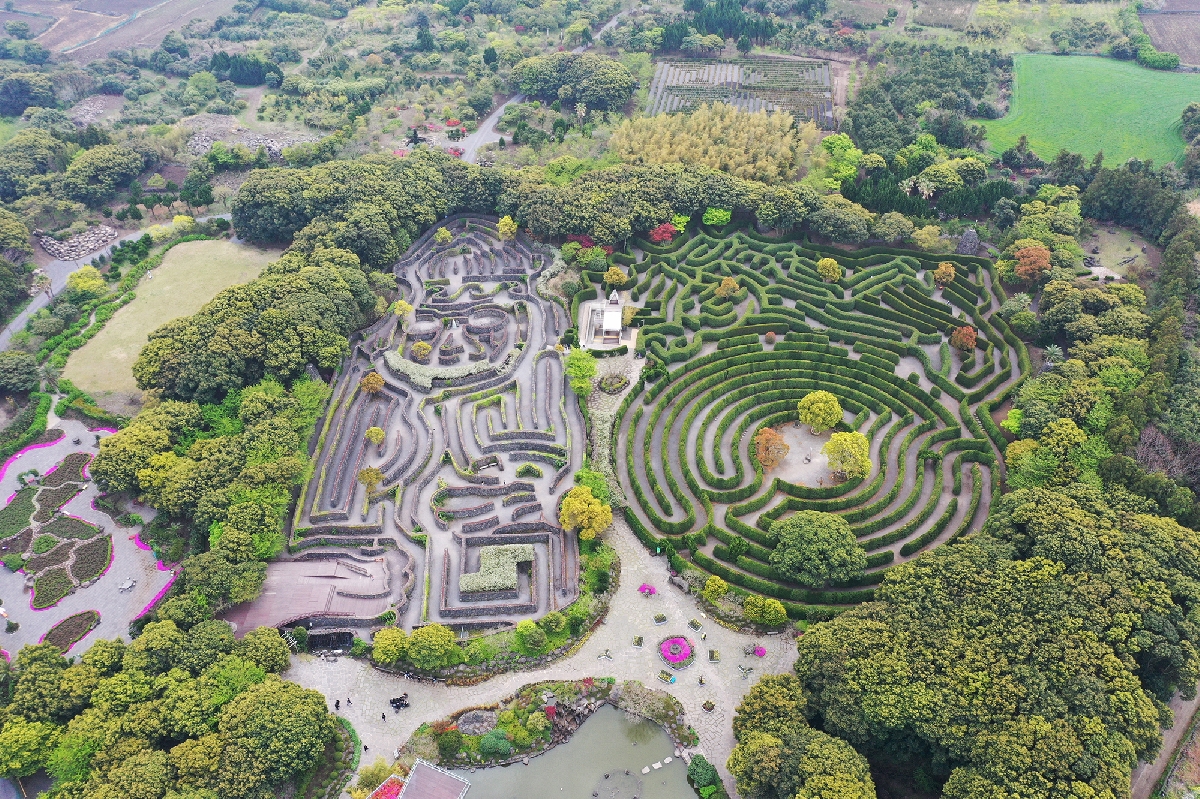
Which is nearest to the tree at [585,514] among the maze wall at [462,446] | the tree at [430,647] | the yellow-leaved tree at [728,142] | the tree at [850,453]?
the maze wall at [462,446]

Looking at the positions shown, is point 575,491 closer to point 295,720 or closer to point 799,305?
point 295,720

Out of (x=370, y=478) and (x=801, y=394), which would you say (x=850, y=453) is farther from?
(x=370, y=478)

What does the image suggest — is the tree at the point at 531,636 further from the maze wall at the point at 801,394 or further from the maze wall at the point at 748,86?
the maze wall at the point at 748,86

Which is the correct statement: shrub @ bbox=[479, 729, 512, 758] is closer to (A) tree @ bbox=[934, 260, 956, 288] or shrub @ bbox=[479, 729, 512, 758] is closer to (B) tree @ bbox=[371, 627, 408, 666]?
(B) tree @ bbox=[371, 627, 408, 666]

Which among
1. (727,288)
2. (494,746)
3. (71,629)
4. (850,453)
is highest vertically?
(727,288)

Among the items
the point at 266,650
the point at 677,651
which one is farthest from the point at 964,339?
the point at 266,650
